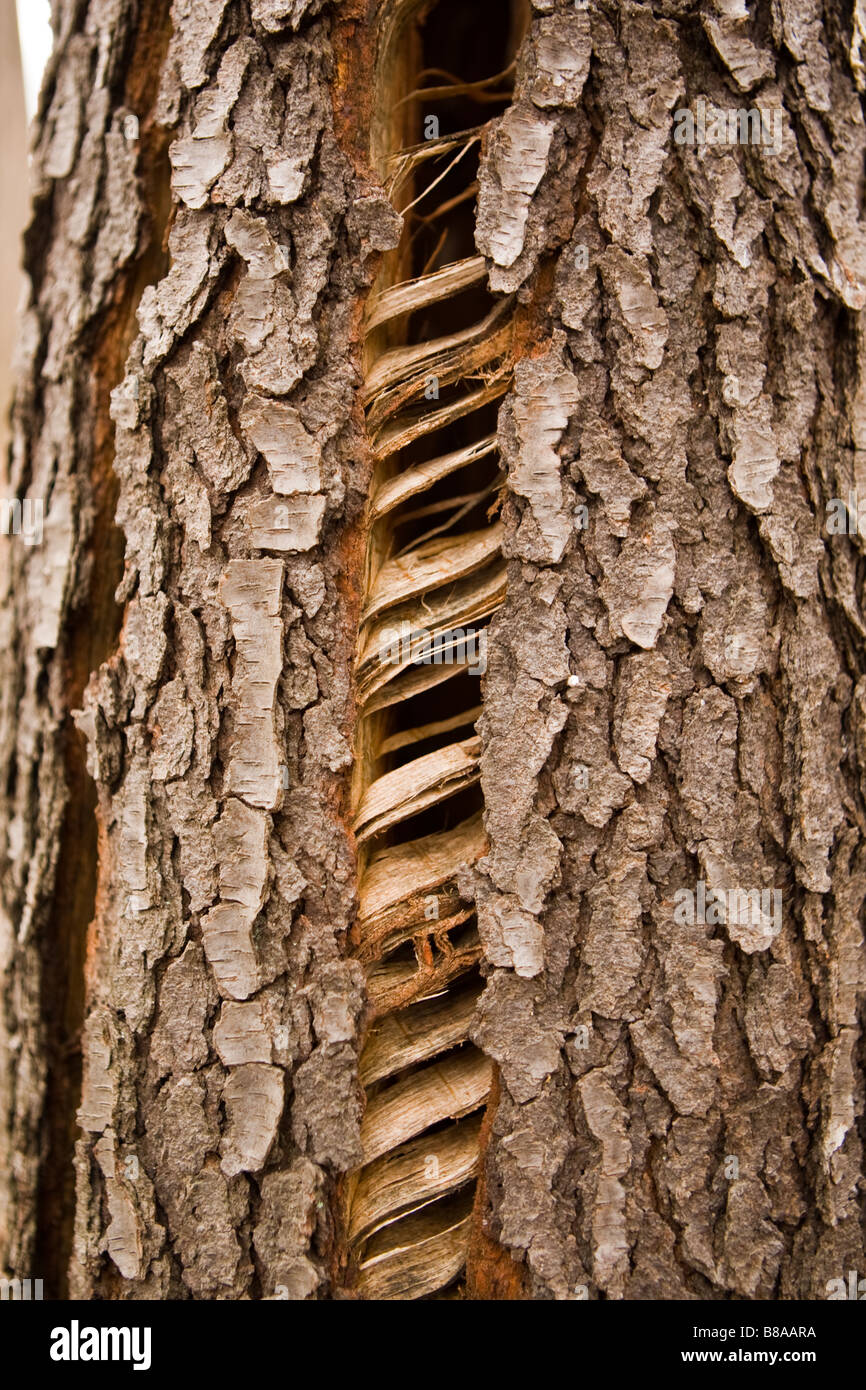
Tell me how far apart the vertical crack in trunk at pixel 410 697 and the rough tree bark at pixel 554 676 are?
0.05 meters

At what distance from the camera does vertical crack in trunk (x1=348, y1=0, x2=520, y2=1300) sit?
106cm

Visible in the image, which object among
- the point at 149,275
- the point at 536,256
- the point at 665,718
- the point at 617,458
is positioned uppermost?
the point at 149,275

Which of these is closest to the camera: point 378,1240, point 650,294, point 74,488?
point 650,294

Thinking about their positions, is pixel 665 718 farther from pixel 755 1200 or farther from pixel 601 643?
pixel 755 1200

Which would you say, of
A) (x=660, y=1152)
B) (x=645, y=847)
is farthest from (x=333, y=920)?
(x=660, y=1152)

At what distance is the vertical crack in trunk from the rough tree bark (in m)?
0.05

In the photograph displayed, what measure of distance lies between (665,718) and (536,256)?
58cm

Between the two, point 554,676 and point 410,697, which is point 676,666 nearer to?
point 554,676

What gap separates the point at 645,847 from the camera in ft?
3.34

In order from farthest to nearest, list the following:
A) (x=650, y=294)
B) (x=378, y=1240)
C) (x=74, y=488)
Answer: (x=74, y=488)
(x=378, y=1240)
(x=650, y=294)

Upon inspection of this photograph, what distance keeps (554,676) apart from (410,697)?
210 mm

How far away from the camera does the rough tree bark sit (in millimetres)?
1000

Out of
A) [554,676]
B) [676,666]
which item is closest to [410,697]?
[554,676]

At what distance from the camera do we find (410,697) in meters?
1.11
